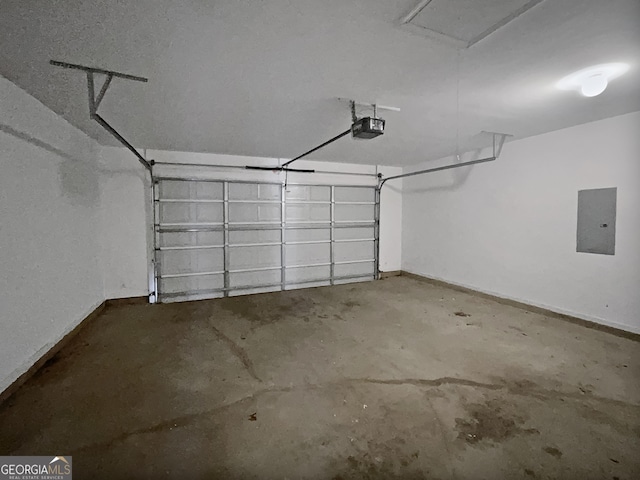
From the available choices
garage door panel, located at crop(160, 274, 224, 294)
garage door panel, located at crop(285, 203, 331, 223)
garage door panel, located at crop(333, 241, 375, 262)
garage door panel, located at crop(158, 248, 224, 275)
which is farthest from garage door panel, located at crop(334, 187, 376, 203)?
garage door panel, located at crop(160, 274, 224, 294)

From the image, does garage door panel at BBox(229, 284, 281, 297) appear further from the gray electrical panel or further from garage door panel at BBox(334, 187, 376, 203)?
the gray electrical panel

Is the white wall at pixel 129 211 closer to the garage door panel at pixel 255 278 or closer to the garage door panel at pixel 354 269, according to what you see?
the garage door panel at pixel 255 278

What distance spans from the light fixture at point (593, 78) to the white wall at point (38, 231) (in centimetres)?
450

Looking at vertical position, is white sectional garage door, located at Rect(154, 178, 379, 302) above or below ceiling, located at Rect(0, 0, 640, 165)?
below

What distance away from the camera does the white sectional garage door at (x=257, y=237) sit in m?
4.79

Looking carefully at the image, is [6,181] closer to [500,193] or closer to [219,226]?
[219,226]

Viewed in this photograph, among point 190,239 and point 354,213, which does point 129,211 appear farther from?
point 354,213

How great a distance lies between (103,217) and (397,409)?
4772mm

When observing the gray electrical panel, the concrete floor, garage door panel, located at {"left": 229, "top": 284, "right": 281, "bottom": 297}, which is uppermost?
the gray electrical panel

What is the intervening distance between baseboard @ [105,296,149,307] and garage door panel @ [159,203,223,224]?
4.19ft

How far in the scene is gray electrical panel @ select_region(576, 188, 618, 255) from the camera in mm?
3359

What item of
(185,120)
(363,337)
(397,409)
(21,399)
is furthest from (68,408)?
(185,120)

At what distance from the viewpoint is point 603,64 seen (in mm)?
2143

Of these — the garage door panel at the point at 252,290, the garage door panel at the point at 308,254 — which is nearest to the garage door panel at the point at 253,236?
the garage door panel at the point at 308,254
